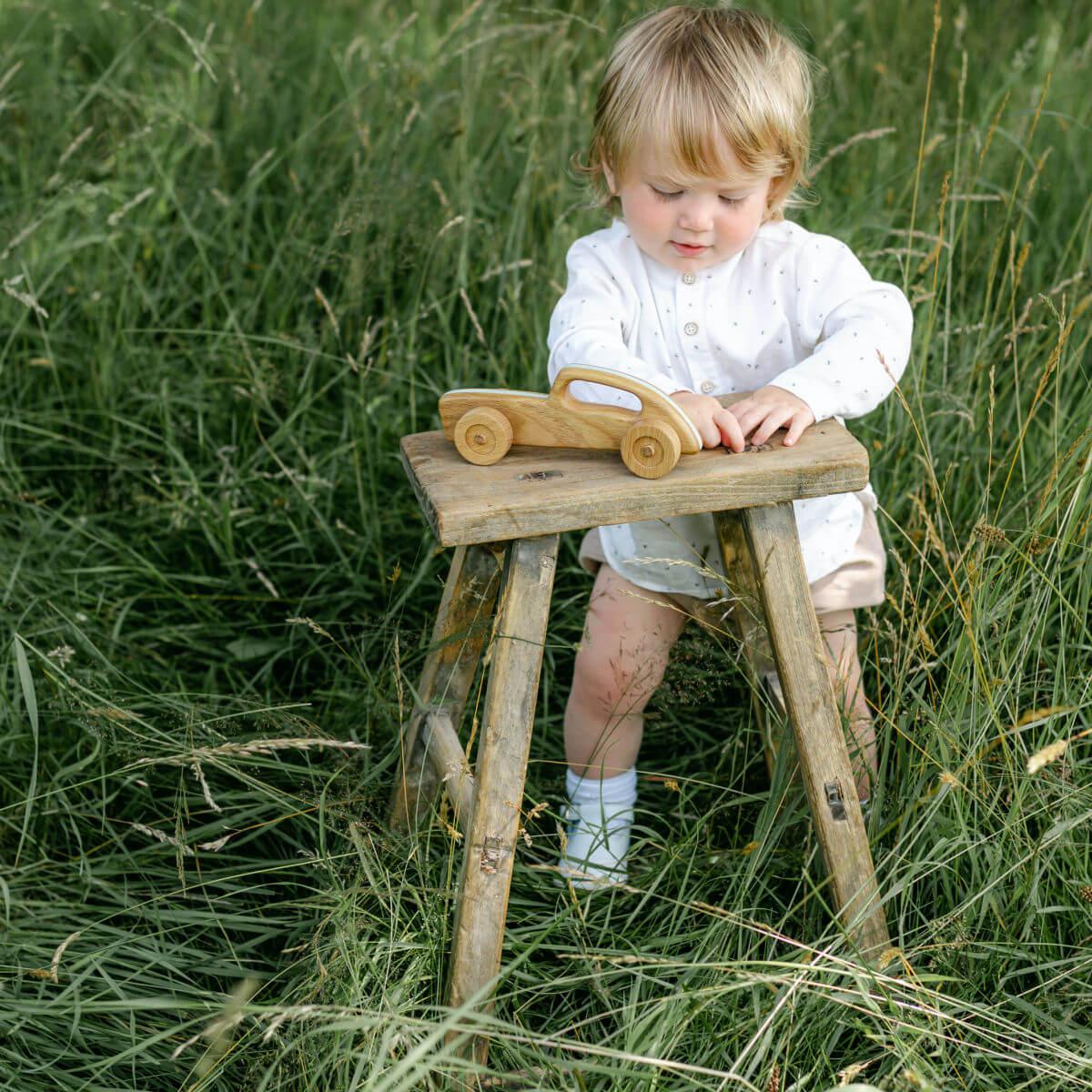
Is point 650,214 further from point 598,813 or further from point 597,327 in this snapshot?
point 598,813

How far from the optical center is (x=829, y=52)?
Result: 358 centimetres

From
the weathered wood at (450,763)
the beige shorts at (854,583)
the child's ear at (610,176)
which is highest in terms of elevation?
the child's ear at (610,176)

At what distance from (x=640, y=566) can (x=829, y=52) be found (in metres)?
2.20

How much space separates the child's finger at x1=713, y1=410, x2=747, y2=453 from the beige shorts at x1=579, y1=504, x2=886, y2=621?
0.40 m

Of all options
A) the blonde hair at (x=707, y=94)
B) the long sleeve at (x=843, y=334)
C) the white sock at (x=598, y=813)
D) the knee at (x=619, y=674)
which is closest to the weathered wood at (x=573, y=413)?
the long sleeve at (x=843, y=334)

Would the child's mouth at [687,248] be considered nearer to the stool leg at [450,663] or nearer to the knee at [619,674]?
the stool leg at [450,663]

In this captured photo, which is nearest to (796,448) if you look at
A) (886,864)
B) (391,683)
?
(886,864)

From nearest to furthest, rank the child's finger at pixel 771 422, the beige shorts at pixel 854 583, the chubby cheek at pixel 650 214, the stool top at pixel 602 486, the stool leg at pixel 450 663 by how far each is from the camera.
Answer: the stool top at pixel 602 486 → the child's finger at pixel 771 422 → the chubby cheek at pixel 650 214 → the stool leg at pixel 450 663 → the beige shorts at pixel 854 583

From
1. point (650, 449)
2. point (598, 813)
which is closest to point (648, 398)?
point (650, 449)

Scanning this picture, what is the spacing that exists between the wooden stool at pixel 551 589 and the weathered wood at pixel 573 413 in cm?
3

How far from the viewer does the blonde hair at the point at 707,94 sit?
1.69 meters

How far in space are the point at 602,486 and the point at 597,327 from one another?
1.06ft

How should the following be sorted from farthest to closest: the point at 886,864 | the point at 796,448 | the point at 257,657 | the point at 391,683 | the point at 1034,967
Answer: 1. the point at 257,657
2. the point at 391,683
3. the point at 886,864
4. the point at 1034,967
5. the point at 796,448

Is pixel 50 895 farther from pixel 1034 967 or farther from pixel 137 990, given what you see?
pixel 1034 967
